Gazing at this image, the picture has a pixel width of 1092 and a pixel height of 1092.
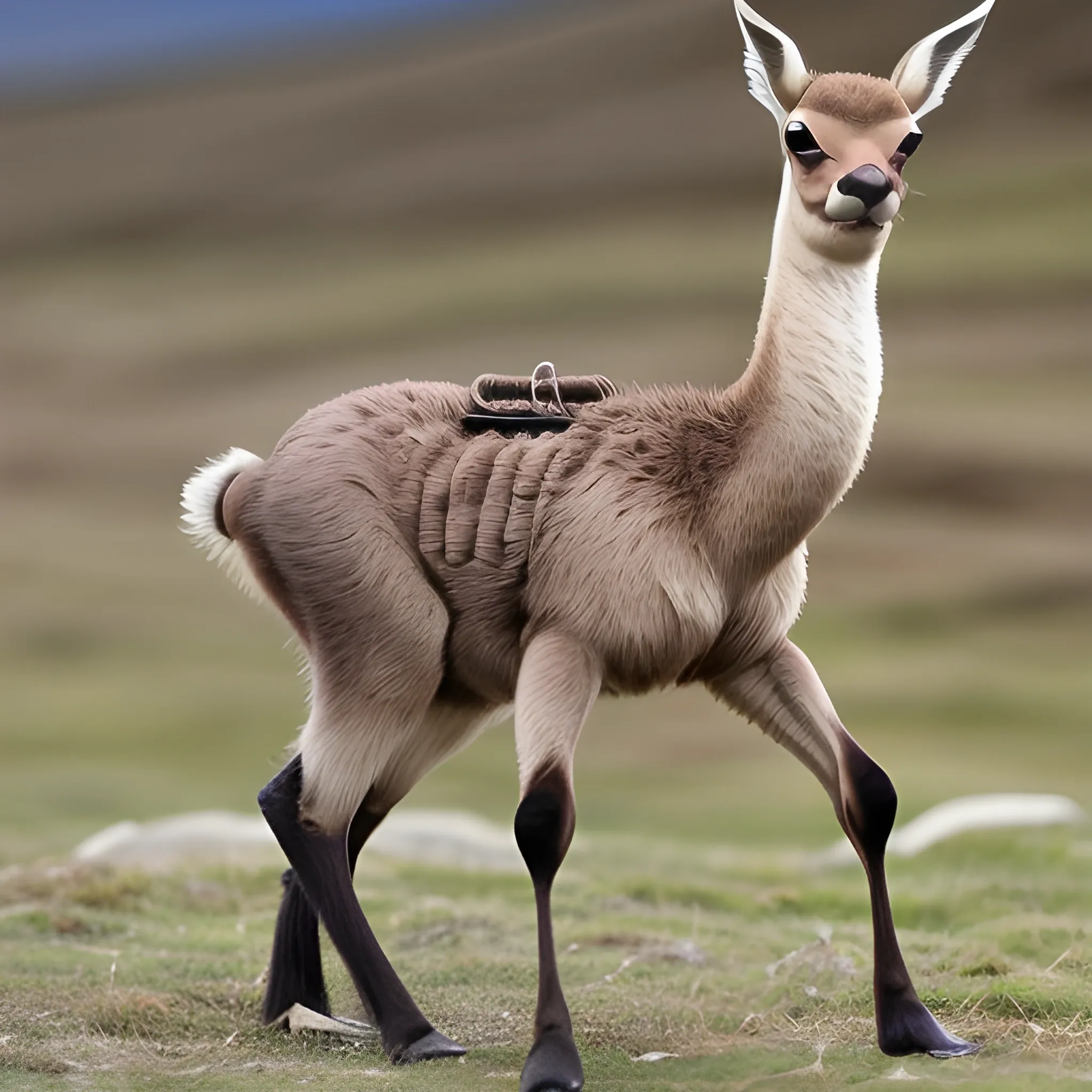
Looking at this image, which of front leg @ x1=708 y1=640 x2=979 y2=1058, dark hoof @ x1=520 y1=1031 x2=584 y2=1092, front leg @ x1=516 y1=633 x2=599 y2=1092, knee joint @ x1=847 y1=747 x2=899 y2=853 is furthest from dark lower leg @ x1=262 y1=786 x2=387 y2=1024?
knee joint @ x1=847 y1=747 x2=899 y2=853

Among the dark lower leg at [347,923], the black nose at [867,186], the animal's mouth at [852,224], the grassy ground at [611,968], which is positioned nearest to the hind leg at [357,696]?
the dark lower leg at [347,923]

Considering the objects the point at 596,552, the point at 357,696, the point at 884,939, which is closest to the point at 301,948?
the point at 357,696

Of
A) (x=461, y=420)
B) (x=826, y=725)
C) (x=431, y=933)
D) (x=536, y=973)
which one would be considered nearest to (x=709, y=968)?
(x=536, y=973)

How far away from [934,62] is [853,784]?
2.67 metres

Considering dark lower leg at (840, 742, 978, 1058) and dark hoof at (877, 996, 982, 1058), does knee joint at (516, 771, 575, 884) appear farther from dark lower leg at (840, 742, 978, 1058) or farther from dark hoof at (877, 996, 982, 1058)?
dark hoof at (877, 996, 982, 1058)

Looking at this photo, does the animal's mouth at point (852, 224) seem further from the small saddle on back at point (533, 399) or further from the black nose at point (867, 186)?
the small saddle on back at point (533, 399)

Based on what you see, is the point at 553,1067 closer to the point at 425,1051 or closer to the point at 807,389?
the point at 425,1051

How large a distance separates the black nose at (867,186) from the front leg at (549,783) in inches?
71.3

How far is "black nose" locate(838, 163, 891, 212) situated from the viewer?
5273 mm

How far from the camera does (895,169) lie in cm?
548

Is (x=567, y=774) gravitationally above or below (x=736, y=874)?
above

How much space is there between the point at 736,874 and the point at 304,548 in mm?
5809

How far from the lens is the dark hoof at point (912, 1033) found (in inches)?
222

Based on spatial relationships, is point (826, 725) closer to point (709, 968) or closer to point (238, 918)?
point (709, 968)
